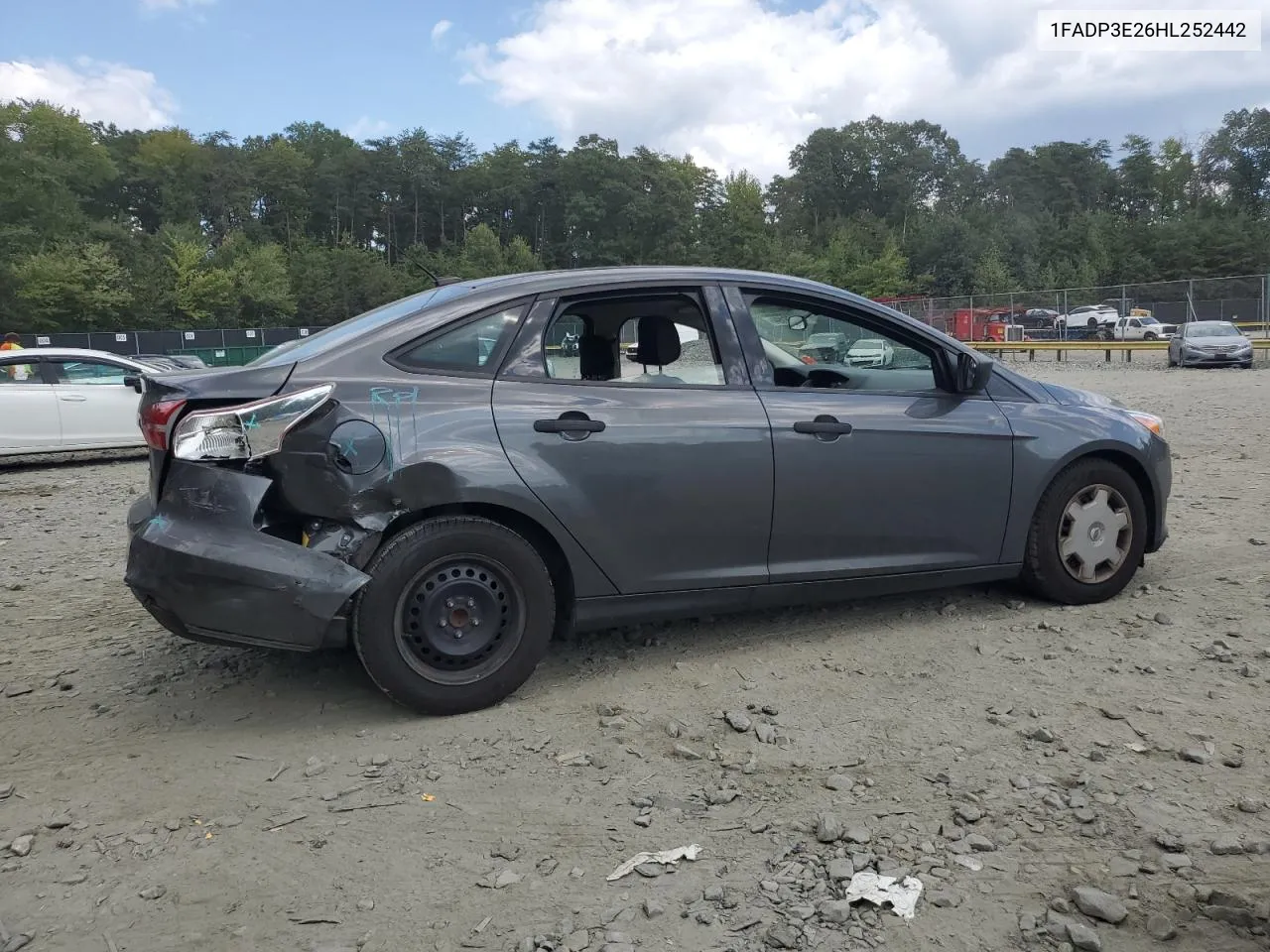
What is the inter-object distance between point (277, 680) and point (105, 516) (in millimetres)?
4731

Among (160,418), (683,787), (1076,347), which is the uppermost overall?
(1076,347)

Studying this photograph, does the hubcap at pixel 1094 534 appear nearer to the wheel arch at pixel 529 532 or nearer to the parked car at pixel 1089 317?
the wheel arch at pixel 529 532

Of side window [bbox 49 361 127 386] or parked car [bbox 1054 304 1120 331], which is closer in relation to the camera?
side window [bbox 49 361 127 386]

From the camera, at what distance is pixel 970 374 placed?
4363mm

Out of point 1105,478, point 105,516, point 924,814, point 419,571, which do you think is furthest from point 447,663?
point 105,516

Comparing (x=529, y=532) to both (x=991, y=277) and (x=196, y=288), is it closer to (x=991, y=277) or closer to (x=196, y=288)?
(x=196, y=288)

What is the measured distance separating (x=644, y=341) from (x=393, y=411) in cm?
115

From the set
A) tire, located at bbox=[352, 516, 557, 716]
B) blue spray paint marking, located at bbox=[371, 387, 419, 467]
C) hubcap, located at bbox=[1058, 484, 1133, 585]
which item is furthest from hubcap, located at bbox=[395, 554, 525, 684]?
hubcap, located at bbox=[1058, 484, 1133, 585]

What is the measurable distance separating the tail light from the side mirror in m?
3.24

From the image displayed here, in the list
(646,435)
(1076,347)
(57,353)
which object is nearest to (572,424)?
(646,435)

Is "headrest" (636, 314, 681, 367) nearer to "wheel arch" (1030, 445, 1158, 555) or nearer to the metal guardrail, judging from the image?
"wheel arch" (1030, 445, 1158, 555)

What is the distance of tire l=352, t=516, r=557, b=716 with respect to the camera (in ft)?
11.1

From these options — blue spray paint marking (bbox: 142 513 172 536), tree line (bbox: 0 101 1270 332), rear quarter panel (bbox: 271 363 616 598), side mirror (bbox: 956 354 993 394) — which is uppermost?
tree line (bbox: 0 101 1270 332)

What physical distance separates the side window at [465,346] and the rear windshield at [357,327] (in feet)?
0.54
